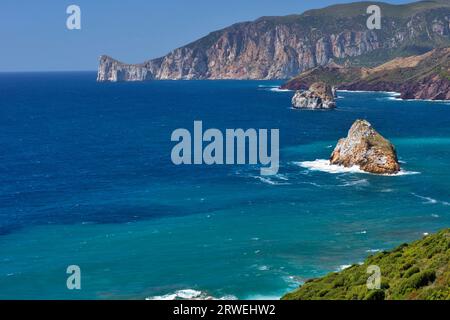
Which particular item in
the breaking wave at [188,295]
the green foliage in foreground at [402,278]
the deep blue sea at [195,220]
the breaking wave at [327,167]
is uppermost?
the green foliage in foreground at [402,278]

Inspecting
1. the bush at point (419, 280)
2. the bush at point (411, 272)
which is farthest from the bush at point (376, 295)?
the bush at point (411, 272)

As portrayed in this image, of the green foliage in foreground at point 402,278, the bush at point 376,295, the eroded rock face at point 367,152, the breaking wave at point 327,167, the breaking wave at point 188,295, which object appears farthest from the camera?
the breaking wave at point 327,167

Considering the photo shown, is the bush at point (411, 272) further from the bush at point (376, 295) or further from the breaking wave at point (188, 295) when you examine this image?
the breaking wave at point (188, 295)

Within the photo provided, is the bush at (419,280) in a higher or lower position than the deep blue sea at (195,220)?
higher

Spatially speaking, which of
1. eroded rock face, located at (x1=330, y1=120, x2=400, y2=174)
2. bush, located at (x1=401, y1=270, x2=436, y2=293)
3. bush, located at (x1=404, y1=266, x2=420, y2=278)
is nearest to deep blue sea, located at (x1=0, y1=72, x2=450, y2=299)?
eroded rock face, located at (x1=330, y1=120, x2=400, y2=174)

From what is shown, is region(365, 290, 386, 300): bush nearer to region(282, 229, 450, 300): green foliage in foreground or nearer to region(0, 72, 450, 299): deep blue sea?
region(282, 229, 450, 300): green foliage in foreground
